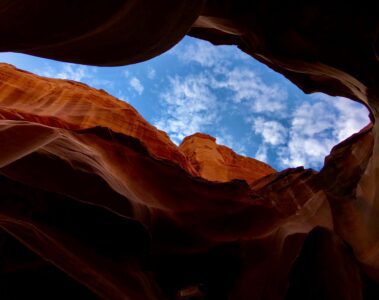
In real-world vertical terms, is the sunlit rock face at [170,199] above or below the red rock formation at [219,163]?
below

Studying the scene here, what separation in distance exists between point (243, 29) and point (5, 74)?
1545cm

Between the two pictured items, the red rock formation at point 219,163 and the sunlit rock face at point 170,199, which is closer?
the sunlit rock face at point 170,199

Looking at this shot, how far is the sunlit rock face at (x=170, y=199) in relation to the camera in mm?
3848

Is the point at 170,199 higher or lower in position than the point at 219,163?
lower

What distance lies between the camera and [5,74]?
695 inches

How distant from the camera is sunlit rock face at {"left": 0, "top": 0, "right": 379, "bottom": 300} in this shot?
385cm

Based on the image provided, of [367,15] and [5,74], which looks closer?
[367,15]

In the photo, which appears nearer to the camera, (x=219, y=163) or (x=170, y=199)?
(x=170, y=199)


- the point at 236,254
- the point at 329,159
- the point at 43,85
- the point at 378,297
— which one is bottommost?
the point at 378,297

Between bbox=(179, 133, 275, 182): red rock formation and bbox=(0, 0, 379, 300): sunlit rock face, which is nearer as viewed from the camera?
bbox=(0, 0, 379, 300): sunlit rock face

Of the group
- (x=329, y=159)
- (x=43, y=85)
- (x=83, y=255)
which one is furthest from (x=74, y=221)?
(x=43, y=85)

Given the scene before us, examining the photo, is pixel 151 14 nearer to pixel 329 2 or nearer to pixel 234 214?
pixel 329 2

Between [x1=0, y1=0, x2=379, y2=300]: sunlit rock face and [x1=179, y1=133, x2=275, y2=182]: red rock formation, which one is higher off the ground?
[x1=179, y1=133, x2=275, y2=182]: red rock formation

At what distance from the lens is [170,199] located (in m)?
6.18
